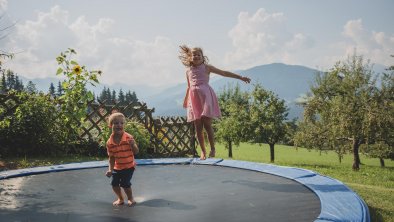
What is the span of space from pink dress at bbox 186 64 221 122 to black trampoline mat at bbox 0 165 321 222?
681 mm

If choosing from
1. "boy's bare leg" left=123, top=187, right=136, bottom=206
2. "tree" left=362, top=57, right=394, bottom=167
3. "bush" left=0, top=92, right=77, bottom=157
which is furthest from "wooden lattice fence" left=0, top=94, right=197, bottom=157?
"tree" left=362, top=57, right=394, bottom=167

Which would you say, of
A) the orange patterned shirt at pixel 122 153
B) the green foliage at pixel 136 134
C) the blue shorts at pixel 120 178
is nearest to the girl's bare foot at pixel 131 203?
the blue shorts at pixel 120 178

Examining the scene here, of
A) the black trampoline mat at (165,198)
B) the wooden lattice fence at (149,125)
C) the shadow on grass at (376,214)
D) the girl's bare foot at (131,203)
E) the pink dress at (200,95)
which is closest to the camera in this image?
the black trampoline mat at (165,198)

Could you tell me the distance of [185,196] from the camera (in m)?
2.80

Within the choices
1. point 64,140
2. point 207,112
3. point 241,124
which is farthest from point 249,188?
point 241,124

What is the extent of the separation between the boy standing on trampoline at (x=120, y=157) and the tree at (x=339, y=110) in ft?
29.6

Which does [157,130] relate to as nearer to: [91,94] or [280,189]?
[91,94]

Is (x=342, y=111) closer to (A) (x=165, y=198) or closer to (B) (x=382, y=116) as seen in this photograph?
(B) (x=382, y=116)

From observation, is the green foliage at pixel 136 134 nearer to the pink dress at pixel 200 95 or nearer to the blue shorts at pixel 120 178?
the pink dress at pixel 200 95

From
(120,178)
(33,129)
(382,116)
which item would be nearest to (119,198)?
(120,178)

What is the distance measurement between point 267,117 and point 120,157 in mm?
12981

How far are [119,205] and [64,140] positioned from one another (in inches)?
182

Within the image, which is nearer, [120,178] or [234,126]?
[120,178]

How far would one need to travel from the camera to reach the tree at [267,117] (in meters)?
15.0
